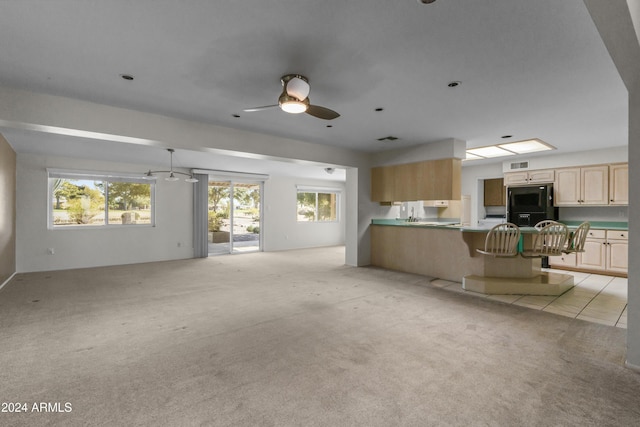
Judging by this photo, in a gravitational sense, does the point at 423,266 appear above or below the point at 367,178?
below

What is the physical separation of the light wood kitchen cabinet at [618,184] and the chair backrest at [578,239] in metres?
2.43

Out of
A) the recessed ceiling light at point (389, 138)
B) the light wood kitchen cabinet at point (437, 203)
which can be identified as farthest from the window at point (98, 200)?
the light wood kitchen cabinet at point (437, 203)

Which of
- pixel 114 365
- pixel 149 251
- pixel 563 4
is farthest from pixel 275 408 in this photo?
pixel 149 251

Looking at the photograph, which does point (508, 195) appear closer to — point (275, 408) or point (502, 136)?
point (502, 136)

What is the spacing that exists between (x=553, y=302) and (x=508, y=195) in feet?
11.7

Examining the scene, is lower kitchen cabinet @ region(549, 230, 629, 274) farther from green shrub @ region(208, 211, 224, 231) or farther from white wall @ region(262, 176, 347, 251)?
green shrub @ region(208, 211, 224, 231)

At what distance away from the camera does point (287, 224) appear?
31.8 feet

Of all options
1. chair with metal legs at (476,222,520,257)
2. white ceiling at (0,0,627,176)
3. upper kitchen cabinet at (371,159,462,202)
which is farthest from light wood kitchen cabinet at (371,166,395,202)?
chair with metal legs at (476,222,520,257)

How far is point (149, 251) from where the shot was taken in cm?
→ 743

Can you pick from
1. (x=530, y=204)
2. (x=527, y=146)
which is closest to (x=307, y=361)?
(x=527, y=146)

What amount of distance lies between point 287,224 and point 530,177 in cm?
652

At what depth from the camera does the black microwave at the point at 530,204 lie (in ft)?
20.9

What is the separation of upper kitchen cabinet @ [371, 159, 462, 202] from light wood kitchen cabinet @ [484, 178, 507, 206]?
10.4ft

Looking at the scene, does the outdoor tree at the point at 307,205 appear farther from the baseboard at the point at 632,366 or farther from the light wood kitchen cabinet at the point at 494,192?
the baseboard at the point at 632,366
